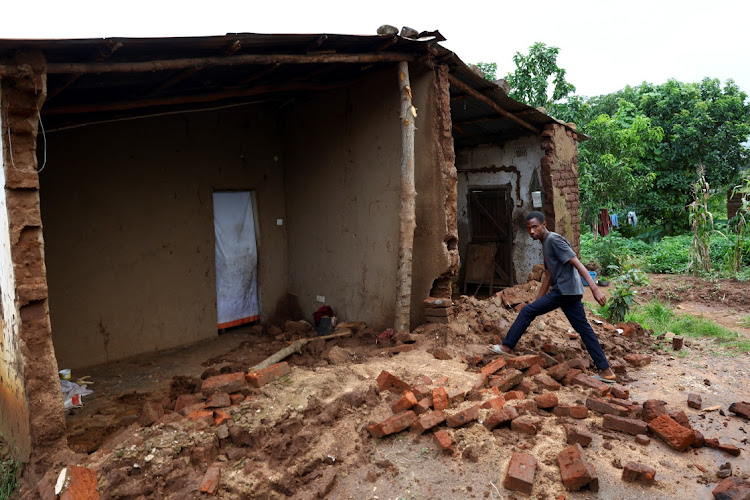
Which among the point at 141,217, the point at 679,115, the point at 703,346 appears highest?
the point at 679,115

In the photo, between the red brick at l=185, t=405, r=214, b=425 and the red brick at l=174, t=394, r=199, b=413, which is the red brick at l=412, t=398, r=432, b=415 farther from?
the red brick at l=174, t=394, r=199, b=413

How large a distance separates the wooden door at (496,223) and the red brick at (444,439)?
23.1 ft

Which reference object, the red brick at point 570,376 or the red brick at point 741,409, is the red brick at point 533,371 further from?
the red brick at point 741,409

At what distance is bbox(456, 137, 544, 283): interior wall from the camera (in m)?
9.36

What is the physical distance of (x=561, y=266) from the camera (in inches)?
185

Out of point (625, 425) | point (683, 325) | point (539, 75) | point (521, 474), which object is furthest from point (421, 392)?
point (539, 75)

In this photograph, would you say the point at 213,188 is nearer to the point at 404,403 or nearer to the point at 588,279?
the point at 404,403

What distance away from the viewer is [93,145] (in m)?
6.14

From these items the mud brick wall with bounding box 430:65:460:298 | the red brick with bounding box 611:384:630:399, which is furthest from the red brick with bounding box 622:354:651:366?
the mud brick wall with bounding box 430:65:460:298

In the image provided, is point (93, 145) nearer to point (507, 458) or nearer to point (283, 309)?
point (283, 309)

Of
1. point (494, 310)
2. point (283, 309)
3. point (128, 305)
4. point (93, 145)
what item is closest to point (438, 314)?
point (494, 310)

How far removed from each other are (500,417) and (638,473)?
36.2 inches

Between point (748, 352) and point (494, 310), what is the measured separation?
3.00m

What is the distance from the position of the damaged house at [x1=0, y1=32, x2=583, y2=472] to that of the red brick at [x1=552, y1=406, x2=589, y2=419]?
2329 millimetres
